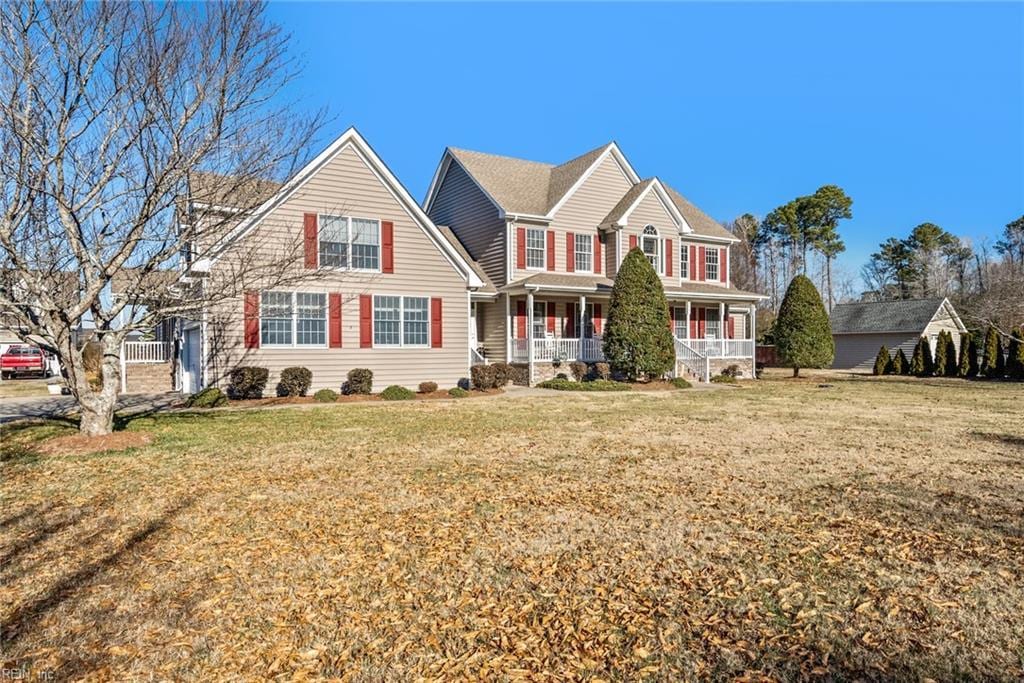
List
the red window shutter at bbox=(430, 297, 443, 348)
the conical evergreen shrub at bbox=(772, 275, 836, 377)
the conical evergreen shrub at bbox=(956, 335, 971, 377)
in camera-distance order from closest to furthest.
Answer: the red window shutter at bbox=(430, 297, 443, 348), the conical evergreen shrub at bbox=(772, 275, 836, 377), the conical evergreen shrub at bbox=(956, 335, 971, 377)

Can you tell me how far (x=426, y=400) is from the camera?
16.5 m

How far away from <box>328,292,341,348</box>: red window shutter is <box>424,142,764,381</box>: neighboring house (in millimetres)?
5779

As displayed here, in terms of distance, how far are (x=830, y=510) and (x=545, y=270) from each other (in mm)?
18319

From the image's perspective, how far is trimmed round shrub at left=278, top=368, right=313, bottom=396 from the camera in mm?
16141

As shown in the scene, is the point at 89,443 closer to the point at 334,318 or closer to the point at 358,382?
the point at 358,382

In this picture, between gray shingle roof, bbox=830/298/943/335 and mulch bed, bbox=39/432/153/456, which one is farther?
gray shingle roof, bbox=830/298/943/335

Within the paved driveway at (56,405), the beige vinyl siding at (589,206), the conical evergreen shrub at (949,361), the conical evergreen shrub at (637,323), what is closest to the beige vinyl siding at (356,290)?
the paved driveway at (56,405)

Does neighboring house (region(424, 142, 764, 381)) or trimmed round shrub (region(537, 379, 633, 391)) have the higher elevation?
neighboring house (region(424, 142, 764, 381))

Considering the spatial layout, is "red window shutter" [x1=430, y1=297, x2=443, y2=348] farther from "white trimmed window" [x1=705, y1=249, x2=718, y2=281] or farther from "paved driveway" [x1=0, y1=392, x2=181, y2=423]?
"white trimmed window" [x1=705, y1=249, x2=718, y2=281]

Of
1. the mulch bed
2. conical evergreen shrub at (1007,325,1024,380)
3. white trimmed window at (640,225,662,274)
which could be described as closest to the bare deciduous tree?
the mulch bed

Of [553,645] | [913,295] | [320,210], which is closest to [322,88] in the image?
[320,210]

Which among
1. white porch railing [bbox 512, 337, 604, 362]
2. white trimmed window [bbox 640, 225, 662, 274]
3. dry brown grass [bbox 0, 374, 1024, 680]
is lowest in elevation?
dry brown grass [bbox 0, 374, 1024, 680]

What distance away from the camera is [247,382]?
1556 cm

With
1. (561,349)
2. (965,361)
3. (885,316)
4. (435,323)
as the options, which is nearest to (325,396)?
(435,323)
